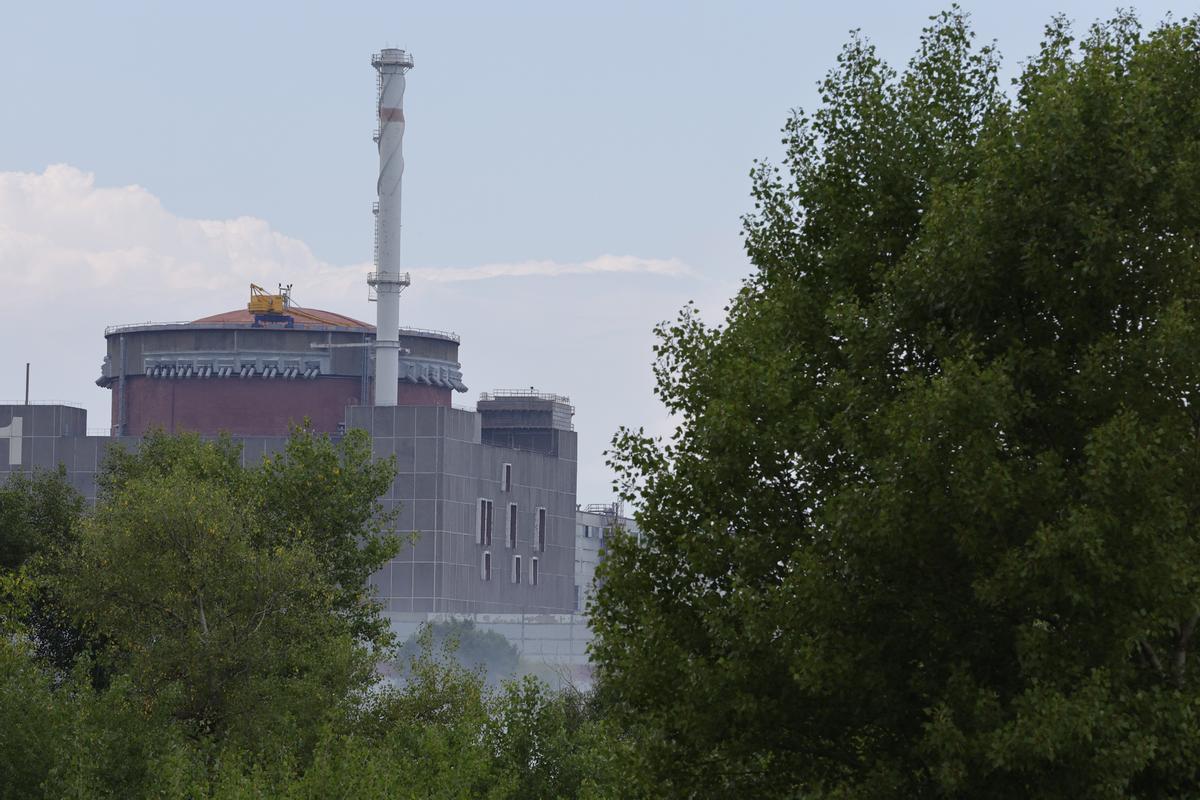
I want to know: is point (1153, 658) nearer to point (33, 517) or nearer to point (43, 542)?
point (43, 542)

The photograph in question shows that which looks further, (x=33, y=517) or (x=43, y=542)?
(x=33, y=517)

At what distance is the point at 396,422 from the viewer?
141 m

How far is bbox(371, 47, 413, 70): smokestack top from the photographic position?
142750 mm

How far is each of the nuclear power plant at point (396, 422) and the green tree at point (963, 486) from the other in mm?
114255

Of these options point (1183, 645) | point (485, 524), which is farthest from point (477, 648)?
point (1183, 645)

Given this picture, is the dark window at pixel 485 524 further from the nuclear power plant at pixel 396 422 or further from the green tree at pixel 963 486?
the green tree at pixel 963 486

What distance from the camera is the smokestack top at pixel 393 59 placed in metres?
143

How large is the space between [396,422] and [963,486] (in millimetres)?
123936

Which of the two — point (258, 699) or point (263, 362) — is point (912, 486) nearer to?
point (258, 699)

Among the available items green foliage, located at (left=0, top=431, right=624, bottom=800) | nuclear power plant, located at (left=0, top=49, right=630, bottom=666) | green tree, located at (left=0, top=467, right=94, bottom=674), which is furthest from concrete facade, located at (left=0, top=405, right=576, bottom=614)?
green foliage, located at (left=0, top=431, right=624, bottom=800)

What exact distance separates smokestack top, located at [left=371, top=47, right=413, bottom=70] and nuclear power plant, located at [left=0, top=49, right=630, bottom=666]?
0.63 ft

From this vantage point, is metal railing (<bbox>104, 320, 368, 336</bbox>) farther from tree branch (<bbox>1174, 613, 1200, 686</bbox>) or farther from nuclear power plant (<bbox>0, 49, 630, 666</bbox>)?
tree branch (<bbox>1174, 613, 1200, 686</bbox>)

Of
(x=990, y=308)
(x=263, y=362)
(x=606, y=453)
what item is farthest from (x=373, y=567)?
(x=263, y=362)

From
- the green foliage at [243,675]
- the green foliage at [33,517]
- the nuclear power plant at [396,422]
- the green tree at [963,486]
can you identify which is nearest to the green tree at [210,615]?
the green foliage at [243,675]
